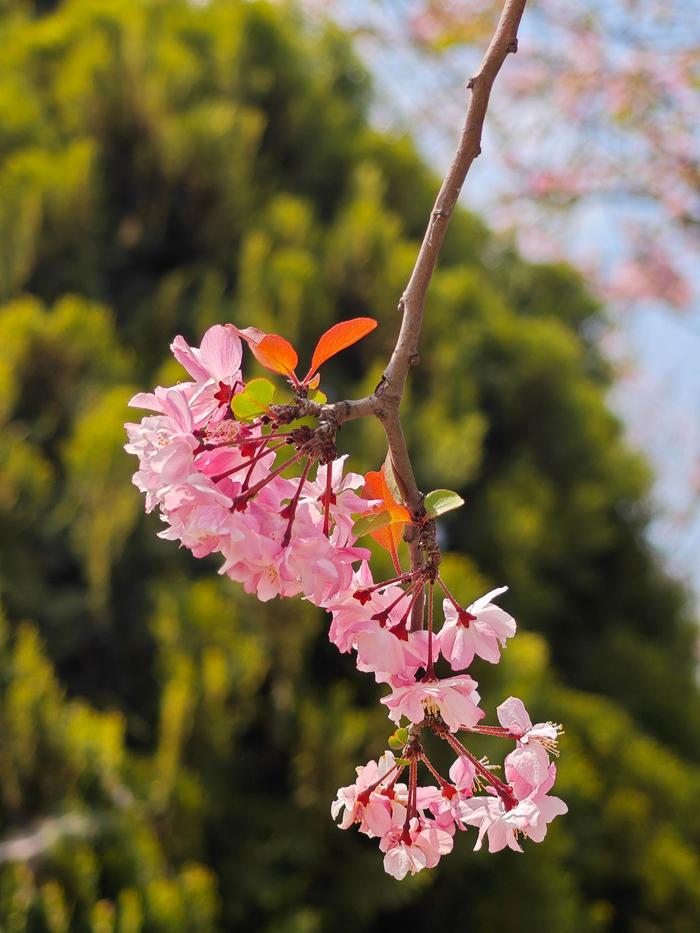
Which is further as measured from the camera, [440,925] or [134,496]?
[134,496]

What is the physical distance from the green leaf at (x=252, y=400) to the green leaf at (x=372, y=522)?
0.07 meters

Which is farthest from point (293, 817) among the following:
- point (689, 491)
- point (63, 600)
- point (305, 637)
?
point (689, 491)

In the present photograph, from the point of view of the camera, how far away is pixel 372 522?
1.53 feet

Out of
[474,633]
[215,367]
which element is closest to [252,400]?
[215,367]

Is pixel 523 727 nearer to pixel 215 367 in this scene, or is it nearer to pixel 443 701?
pixel 443 701

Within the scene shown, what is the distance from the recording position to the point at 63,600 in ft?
7.45

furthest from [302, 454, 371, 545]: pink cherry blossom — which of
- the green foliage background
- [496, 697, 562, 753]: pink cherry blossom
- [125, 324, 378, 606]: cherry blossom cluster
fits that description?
the green foliage background

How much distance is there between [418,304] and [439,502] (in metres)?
0.09

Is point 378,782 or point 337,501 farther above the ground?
point 337,501

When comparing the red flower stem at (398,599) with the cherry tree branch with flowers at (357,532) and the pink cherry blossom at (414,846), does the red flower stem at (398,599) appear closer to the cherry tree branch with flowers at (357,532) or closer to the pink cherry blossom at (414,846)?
the cherry tree branch with flowers at (357,532)

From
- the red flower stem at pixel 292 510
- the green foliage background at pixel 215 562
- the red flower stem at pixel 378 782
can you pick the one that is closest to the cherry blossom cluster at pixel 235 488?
the red flower stem at pixel 292 510

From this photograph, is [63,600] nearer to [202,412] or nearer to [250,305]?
[250,305]

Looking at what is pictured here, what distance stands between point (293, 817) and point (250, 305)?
1.22m

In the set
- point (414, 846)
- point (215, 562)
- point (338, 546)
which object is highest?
point (215, 562)
